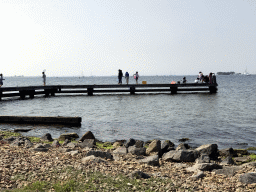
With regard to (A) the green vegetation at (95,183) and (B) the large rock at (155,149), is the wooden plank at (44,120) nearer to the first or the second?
(B) the large rock at (155,149)

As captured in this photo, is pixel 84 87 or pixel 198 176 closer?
pixel 198 176

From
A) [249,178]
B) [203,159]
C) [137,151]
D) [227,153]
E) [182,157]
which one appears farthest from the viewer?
[227,153]

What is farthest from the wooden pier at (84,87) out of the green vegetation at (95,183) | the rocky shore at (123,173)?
the green vegetation at (95,183)

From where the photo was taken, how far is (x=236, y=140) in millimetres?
13695

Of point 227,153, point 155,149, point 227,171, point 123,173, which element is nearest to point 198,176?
point 227,171

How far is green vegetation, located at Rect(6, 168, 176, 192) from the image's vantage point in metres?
5.84

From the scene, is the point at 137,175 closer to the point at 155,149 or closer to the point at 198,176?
the point at 198,176

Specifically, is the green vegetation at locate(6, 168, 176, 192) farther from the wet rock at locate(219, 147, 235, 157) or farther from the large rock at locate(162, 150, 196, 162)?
the wet rock at locate(219, 147, 235, 157)

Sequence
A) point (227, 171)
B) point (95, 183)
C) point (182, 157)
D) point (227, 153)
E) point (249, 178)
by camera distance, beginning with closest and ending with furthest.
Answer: point (95, 183)
point (249, 178)
point (227, 171)
point (182, 157)
point (227, 153)

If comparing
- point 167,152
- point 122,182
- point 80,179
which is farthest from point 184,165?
point 80,179

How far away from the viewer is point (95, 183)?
20.1 ft

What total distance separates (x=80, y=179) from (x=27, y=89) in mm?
34995

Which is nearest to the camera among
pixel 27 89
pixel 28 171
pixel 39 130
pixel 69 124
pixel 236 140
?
pixel 28 171

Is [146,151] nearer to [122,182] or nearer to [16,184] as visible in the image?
[122,182]
